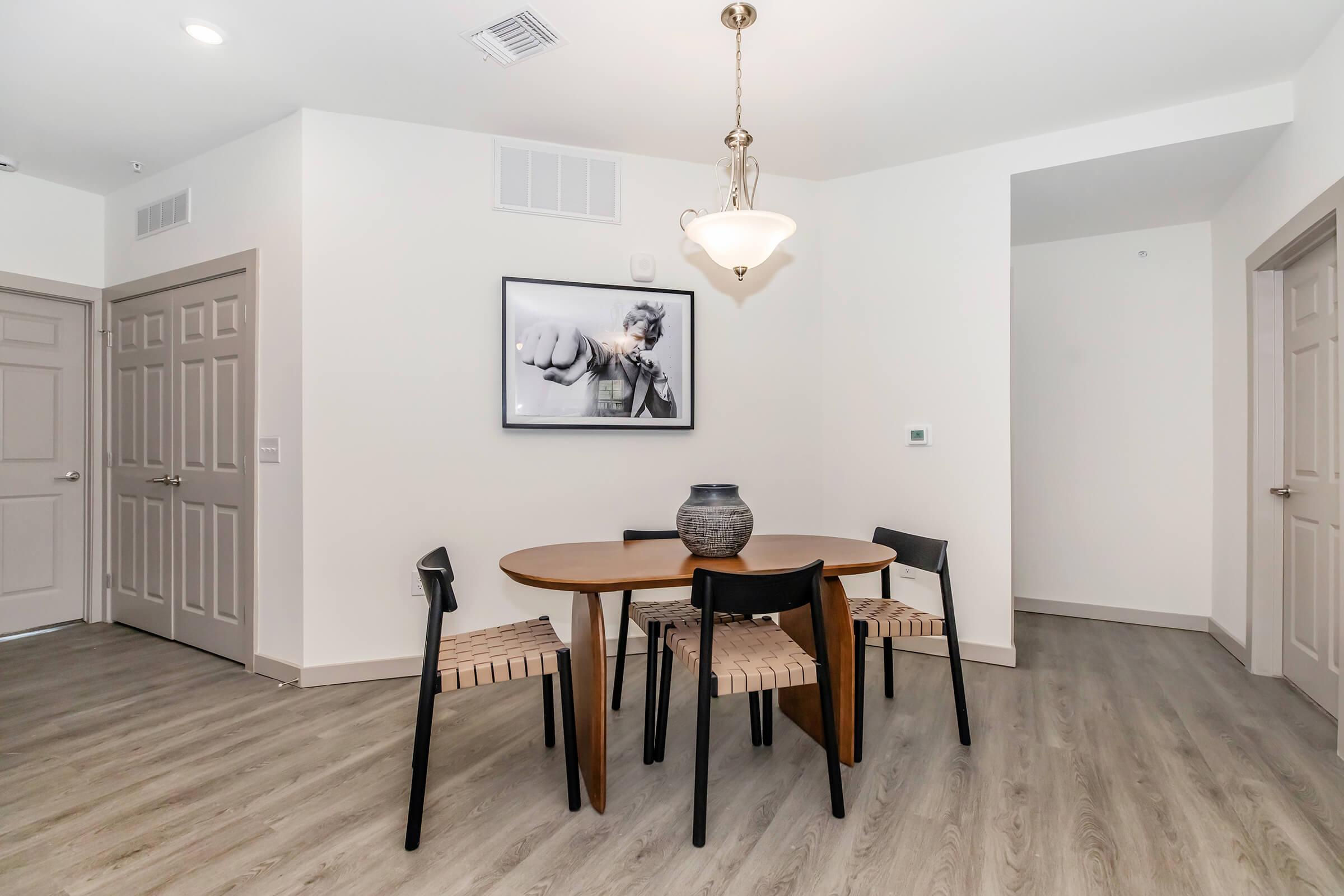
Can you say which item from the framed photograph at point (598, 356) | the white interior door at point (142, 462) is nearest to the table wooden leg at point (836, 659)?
the framed photograph at point (598, 356)

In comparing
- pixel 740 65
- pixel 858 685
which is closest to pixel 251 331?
pixel 740 65

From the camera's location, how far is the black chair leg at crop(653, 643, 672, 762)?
2.16 meters

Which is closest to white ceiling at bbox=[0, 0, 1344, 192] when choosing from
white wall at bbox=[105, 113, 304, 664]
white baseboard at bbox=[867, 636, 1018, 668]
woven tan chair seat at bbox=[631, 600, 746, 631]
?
white wall at bbox=[105, 113, 304, 664]

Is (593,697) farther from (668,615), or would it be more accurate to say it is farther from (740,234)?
(740,234)

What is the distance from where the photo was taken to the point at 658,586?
1981mm

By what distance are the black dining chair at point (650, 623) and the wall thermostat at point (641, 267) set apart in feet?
4.59

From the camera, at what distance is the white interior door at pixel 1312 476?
8.79 ft

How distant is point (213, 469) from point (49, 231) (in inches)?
75.5

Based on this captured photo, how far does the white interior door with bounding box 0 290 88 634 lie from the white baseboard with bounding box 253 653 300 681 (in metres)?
1.86

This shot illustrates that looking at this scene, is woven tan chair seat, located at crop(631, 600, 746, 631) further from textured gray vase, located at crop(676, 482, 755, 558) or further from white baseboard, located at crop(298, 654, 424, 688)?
white baseboard, located at crop(298, 654, 424, 688)

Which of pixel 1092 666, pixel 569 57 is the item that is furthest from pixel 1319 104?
pixel 569 57

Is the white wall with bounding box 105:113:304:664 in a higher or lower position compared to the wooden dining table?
higher

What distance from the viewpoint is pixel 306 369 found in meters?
3.04

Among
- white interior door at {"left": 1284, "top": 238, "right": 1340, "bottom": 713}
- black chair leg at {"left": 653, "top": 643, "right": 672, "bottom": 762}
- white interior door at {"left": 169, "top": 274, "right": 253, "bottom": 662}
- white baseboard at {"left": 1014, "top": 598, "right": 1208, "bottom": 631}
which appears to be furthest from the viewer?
white baseboard at {"left": 1014, "top": 598, "right": 1208, "bottom": 631}
